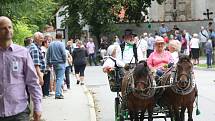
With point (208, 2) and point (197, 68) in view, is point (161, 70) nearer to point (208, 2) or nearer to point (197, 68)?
point (197, 68)

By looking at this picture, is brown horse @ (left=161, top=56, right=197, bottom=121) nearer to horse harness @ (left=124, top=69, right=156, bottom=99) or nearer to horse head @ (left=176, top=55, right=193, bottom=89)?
horse head @ (left=176, top=55, right=193, bottom=89)

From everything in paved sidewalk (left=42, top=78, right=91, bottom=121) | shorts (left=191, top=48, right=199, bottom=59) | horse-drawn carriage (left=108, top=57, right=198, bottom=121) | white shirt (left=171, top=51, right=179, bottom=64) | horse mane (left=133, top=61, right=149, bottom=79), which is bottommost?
paved sidewalk (left=42, top=78, right=91, bottom=121)

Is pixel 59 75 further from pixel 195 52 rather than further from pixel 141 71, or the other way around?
pixel 195 52

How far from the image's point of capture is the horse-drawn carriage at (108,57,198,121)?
417 inches

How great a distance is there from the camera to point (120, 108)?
1214 cm

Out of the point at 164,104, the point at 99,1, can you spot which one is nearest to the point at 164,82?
the point at 164,104

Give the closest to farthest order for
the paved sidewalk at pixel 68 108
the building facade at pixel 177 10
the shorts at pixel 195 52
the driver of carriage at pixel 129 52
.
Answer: the driver of carriage at pixel 129 52 → the paved sidewalk at pixel 68 108 → the shorts at pixel 195 52 → the building facade at pixel 177 10

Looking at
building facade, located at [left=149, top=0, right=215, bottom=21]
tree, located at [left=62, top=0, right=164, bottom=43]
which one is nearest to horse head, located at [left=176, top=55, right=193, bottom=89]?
tree, located at [left=62, top=0, right=164, bottom=43]

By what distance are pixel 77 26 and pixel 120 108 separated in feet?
106

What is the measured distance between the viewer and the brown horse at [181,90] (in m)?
10.6

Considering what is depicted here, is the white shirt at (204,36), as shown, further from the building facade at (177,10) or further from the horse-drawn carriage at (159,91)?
the horse-drawn carriage at (159,91)

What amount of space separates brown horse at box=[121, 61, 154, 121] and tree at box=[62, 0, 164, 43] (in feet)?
101

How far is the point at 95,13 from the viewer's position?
42.2 metres

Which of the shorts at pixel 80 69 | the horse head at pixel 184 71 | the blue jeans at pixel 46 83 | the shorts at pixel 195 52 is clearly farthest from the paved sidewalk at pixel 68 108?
the shorts at pixel 195 52
